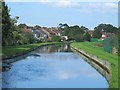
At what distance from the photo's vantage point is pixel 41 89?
A: 30344 millimetres

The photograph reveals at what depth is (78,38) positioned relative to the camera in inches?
6870

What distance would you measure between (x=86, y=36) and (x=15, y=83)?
5493 inches

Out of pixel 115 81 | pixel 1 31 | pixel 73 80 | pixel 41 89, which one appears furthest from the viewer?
pixel 1 31

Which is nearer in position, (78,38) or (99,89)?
(99,89)

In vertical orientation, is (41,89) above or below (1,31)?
below

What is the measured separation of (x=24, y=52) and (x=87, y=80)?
129 ft

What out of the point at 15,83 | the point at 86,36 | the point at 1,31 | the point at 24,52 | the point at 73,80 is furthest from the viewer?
the point at 86,36

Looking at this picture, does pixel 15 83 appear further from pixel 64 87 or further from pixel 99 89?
pixel 99 89

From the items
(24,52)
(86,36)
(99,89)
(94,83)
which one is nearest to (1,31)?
(24,52)

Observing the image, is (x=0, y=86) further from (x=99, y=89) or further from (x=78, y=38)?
(x=78, y=38)

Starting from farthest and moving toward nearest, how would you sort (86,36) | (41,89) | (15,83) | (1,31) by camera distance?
(86,36)
(1,31)
(15,83)
(41,89)

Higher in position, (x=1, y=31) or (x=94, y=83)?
(x=1, y=31)

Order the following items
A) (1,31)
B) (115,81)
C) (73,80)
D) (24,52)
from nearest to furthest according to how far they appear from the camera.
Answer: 1. (115,81)
2. (73,80)
3. (1,31)
4. (24,52)

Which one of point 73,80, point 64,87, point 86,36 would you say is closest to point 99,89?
point 64,87
